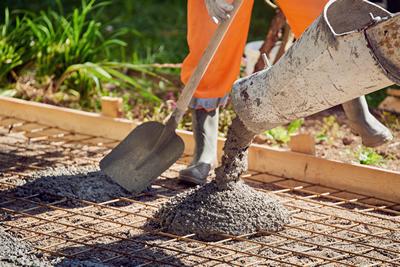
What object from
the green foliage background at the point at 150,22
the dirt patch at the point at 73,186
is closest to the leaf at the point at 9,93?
the green foliage background at the point at 150,22

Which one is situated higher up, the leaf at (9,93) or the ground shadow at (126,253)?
the leaf at (9,93)

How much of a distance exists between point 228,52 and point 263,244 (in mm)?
993

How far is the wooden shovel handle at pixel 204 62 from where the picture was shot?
10.9 ft

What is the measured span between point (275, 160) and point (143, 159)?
0.65 m

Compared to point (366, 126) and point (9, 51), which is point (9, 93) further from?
point (366, 126)

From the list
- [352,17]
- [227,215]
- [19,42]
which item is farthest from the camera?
[19,42]

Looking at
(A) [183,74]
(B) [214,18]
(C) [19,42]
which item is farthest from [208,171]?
(C) [19,42]

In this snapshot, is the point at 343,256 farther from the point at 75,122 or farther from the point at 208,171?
the point at 75,122

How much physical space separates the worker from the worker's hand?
209 millimetres

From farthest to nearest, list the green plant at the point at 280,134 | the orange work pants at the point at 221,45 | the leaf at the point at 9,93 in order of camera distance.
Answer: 1. the leaf at the point at 9,93
2. the green plant at the point at 280,134
3. the orange work pants at the point at 221,45

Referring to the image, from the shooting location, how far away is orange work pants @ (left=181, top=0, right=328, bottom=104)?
12.2ft

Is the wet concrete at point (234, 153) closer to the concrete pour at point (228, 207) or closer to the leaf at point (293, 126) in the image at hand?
the concrete pour at point (228, 207)

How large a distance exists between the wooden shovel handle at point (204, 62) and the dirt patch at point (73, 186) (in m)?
0.39

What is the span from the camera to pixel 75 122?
4.50m
